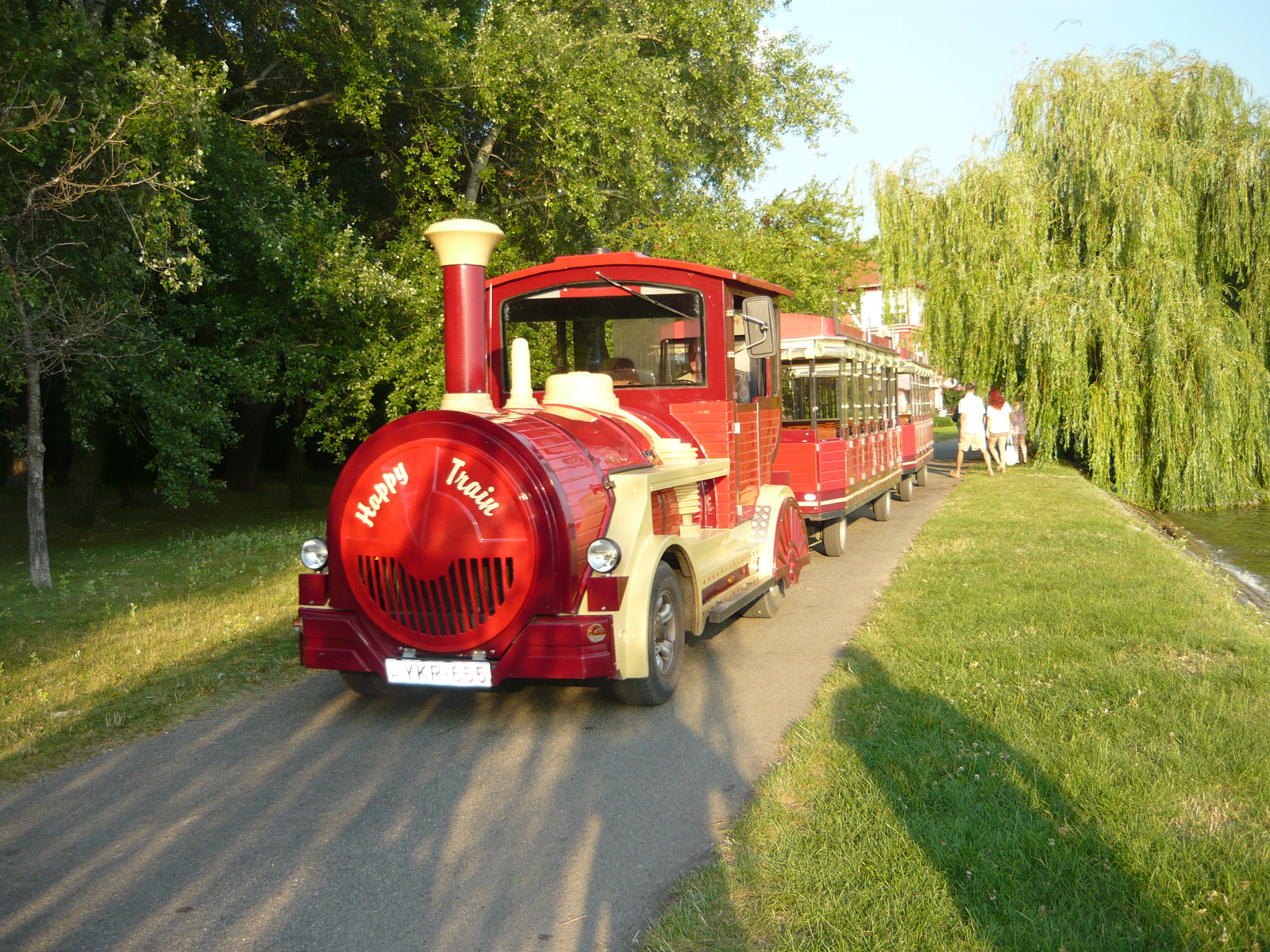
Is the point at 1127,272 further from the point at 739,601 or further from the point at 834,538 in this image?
the point at 739,601

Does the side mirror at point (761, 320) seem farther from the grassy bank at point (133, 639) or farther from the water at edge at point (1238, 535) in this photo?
the water at edge at point (1238, 535)

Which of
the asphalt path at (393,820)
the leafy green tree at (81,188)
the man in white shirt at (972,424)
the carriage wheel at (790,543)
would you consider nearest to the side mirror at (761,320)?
the carriage wheel at (790,543)

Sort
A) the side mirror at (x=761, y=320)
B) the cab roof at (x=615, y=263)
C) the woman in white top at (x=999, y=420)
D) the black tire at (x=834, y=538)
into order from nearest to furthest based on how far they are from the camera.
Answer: the cab roof at (x=615, y=263) < the side mirror at (x=761, y=320) < the black tire at (x=834, y=538) < the woman in white top at (x=999, y=420)

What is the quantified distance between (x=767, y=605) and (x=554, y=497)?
3.38 metres

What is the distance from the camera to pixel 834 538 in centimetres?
1116

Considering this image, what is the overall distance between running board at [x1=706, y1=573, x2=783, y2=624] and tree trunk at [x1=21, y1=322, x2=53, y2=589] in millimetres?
6921

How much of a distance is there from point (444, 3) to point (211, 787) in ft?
43.3

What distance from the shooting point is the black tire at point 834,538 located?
11.1 m

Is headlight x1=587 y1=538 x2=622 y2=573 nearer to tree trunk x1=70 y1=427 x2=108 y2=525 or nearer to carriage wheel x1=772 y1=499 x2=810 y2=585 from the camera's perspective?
carriage wheel x1=772 y1=499 x2=810 y2=585

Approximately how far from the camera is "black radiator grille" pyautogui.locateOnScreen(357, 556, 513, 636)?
502 centimetres

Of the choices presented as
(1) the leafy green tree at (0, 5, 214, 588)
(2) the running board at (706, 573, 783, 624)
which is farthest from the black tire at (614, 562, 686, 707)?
(1) the leafy green tree at (0, 5, 214, 588)

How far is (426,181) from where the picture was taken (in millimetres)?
14086

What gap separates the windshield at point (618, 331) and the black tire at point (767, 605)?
6.19 feet

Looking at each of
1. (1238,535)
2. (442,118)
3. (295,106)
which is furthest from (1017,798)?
(295,106)
